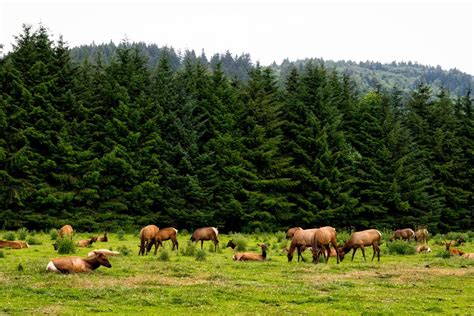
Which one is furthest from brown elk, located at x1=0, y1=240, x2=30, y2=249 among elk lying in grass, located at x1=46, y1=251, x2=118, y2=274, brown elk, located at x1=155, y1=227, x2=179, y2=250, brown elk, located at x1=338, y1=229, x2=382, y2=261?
brown elk, located at x1=338, y1=229, x2=382, y2=261

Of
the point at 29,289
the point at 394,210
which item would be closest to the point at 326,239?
the point at 29,289

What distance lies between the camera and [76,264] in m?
16.7

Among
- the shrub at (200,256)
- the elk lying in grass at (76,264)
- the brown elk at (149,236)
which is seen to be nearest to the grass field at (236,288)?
A: the elk lying in grass at (76,264)

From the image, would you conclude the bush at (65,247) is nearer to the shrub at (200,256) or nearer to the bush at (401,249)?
the shrub at (200,256)

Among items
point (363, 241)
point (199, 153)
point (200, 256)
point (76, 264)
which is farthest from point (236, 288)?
point (199, 153)

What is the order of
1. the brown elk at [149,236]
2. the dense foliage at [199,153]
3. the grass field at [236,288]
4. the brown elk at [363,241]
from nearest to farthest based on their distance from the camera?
the grass field at [236,288] < the brown elk at [363,241] < the brown elk at [149,236] < the dense foliage at [199,153]

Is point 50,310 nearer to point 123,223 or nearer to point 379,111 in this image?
point 123,223

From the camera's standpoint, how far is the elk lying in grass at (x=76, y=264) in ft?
54.0

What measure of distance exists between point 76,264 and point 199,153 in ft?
105

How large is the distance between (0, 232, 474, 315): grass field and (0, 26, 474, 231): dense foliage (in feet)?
75.4

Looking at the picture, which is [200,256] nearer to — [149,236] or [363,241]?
[149,236]

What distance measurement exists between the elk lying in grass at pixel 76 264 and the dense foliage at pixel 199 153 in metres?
26.7

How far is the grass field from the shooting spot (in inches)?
489

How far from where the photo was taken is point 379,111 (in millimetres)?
53062
